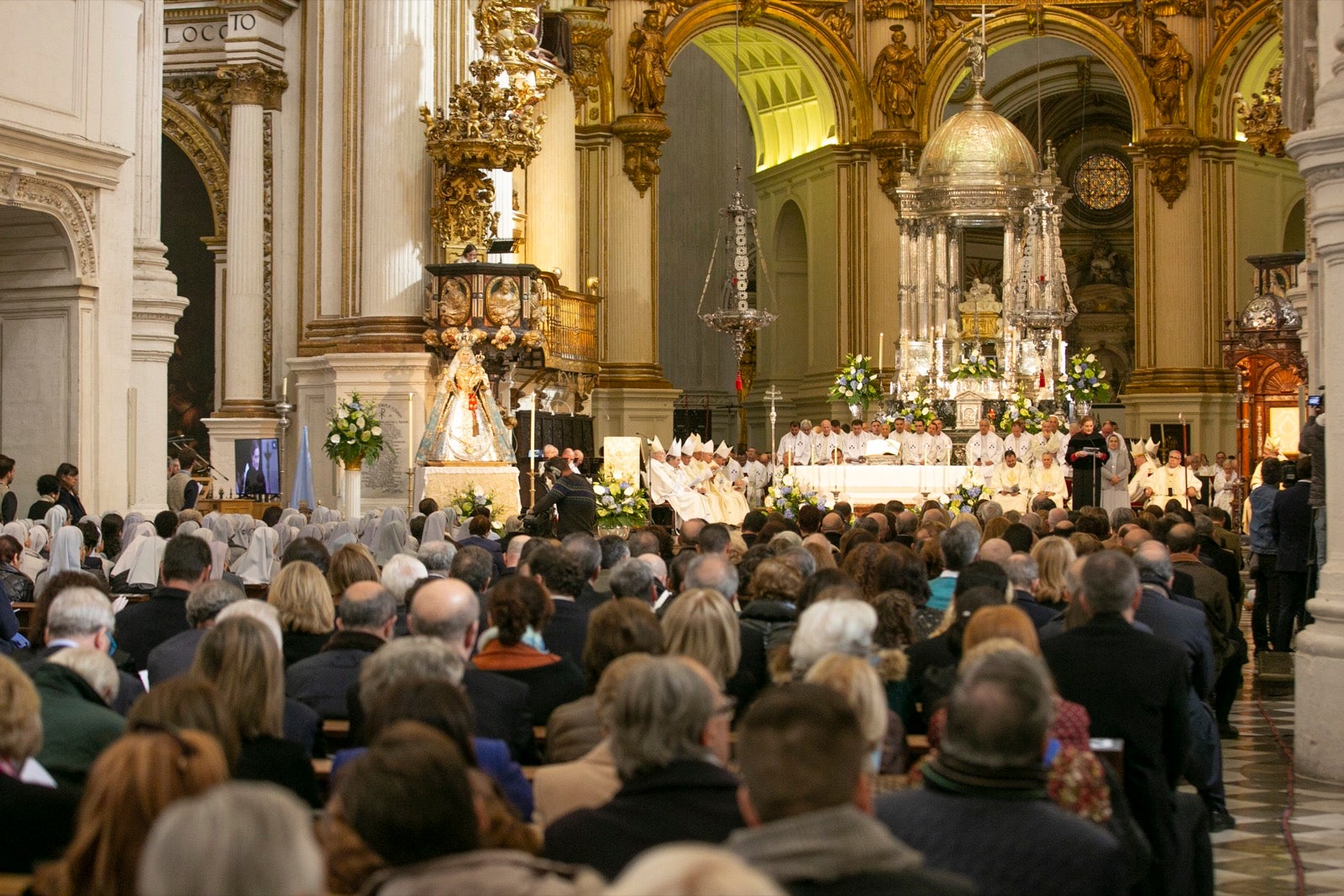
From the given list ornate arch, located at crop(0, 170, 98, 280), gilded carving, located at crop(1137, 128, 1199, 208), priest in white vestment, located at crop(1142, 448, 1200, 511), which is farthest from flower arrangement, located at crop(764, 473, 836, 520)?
gilded carving, located at crop(1137, 128, 1199, 208)

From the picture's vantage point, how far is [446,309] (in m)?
18.4

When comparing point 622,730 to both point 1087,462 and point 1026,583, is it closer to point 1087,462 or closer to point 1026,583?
point 1026,583

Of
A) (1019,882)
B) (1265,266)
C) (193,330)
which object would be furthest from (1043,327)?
(1019,882)

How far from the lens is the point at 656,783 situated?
147 inches

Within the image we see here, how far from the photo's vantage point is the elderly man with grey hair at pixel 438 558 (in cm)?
874

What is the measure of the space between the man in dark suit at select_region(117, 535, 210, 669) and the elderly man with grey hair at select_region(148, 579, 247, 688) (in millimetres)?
590

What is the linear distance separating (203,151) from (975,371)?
36.6 feet

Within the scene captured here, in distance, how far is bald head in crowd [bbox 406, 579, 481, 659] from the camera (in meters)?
5.49

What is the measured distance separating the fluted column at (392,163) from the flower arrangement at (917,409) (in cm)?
817

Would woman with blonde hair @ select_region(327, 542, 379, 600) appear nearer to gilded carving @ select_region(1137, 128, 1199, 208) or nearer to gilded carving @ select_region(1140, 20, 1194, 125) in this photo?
gilded carving @ select_region(1137, 128, 1199, 208)

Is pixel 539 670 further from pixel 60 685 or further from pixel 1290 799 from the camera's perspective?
pixel 1290 799

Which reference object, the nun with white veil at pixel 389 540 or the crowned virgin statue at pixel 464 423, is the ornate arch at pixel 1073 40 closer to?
the crowned virgin statue at pixel 464 423

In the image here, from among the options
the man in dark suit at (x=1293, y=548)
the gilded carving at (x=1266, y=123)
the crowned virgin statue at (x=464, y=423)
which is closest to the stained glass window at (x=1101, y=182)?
the gilded carving at (x=1266, y=123)

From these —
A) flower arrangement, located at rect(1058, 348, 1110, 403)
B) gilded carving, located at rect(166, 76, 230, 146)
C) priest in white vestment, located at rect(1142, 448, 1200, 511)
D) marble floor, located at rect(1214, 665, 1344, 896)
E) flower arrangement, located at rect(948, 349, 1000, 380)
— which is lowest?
marble floor, located at rect(1214, 665, 1344, 896)
